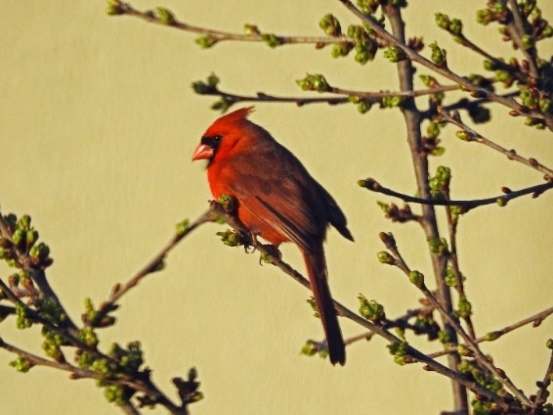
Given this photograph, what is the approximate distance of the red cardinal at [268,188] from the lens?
11.8 ft

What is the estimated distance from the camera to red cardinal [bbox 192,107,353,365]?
142 inches

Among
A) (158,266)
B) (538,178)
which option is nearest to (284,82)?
(538,178)

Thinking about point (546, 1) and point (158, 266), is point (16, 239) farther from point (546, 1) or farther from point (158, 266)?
point (546, 1)

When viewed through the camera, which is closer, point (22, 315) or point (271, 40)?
point (22, 315)

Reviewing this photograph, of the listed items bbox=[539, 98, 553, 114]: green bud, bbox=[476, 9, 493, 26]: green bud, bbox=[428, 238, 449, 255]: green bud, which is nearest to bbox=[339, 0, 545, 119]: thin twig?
bbox=[539, 98, 553, 114]: green bud

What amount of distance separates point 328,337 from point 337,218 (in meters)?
0.73

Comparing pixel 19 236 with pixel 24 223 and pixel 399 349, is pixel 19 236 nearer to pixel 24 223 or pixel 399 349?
pixel 24 223

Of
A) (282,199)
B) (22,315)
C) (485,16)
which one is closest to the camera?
(22,315)

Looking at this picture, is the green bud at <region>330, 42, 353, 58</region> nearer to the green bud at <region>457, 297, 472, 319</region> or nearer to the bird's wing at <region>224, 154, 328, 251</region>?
the green bud at <region>457, 297, 472, 319</region>

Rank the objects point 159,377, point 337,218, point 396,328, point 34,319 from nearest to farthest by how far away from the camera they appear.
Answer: point 34,319, point 396,328, point 337,218, point 159,377

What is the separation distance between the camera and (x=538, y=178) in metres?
4.78

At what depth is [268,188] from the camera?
150 inches

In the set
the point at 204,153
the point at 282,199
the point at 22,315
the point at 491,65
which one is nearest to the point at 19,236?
the point at 22,315

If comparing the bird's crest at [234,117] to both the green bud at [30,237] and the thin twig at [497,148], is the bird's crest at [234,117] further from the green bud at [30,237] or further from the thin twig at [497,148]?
the green bud at [30,237]
